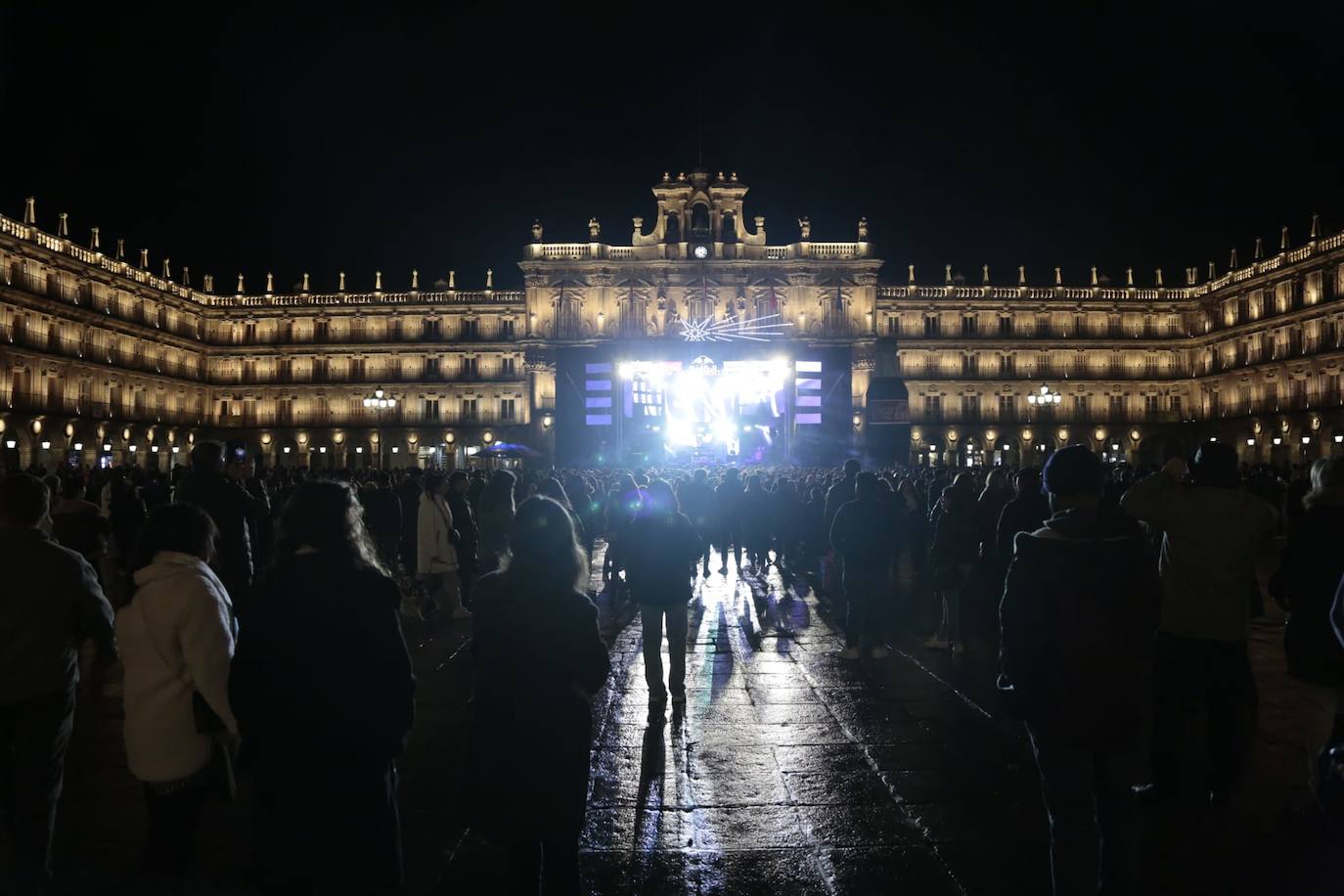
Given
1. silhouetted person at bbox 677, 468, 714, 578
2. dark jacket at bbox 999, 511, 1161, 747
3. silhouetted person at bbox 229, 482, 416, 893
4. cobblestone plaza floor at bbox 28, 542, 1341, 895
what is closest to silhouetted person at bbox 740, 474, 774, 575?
silhouetted person at bbox 677, 468, 714, 578

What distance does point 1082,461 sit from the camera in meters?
4.41

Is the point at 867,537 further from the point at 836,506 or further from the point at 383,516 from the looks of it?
the point at 383,516

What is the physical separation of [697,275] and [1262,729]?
2377 inches

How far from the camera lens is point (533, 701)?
377 centimetres

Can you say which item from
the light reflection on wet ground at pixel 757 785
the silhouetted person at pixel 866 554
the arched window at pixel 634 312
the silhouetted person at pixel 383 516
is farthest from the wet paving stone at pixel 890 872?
the arched window at pixel 634 312

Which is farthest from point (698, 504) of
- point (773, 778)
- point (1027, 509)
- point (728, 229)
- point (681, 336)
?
point (728, 229)

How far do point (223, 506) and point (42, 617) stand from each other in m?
4.15

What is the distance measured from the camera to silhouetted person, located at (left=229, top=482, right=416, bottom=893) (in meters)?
3.56

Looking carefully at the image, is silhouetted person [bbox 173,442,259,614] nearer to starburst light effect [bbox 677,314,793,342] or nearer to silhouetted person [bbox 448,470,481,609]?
silhouetted person [bbox 448,470,481,609]

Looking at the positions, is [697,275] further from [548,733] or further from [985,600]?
[548,733]

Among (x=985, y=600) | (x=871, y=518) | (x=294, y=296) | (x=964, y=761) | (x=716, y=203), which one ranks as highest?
(x=716, y=203)

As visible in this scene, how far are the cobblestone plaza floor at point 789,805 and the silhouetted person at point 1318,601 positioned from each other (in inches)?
26.9

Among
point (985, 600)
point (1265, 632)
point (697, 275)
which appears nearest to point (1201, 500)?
point (985, 600)

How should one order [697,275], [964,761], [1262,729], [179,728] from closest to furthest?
[179,728], [964,761], [1262,729], [697,275]
